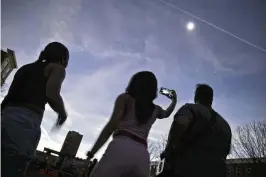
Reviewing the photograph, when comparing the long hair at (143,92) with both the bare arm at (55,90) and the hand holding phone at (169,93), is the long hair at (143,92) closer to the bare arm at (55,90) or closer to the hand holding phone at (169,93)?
the bare arm at (55,90)

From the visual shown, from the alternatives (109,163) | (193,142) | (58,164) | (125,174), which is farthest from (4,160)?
(58,164)

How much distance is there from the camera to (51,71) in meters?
2.10

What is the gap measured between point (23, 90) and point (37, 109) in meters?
0.21

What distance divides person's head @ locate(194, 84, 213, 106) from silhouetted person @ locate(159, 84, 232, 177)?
0.60 ft

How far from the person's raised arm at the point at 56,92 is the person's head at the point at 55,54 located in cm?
20

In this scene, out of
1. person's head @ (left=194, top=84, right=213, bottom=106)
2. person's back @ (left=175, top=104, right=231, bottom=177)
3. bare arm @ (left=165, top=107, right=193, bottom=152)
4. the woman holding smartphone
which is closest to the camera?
the woman holding smartphone

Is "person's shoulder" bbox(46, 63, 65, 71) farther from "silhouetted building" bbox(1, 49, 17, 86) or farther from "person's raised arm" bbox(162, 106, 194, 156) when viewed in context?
"silhouetted building" bbox(1, 49, 17, 86)

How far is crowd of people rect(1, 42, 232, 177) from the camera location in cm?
182

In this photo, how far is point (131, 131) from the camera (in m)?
2.13

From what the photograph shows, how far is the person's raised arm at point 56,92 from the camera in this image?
2002 mm

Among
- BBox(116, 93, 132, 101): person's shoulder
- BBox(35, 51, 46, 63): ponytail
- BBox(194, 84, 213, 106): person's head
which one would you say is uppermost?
BBox(194, 84, 213, 106): person's head

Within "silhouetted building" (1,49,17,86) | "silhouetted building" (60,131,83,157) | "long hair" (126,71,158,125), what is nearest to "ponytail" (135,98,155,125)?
"long hair" (126,71,158,125)

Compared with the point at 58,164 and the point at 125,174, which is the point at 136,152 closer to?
the point at 125,174

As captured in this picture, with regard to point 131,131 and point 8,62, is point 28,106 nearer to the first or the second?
point 131,131
